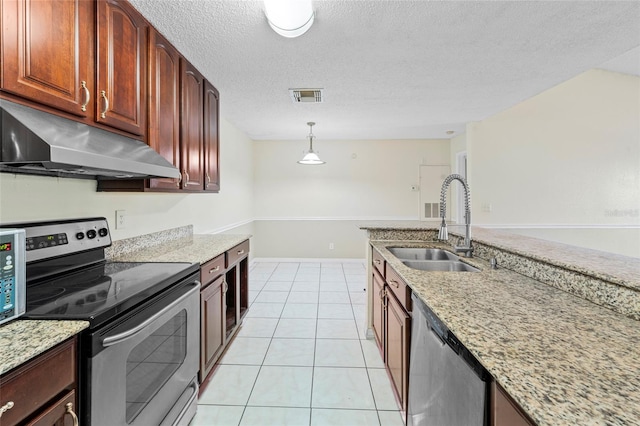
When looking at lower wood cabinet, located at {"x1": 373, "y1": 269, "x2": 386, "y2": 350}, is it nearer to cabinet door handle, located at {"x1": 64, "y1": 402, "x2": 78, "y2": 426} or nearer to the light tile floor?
the light tile floor

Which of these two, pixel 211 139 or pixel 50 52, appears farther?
pixel 211 139

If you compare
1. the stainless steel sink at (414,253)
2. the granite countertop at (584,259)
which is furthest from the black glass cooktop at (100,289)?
the granite countertop at (584,259)

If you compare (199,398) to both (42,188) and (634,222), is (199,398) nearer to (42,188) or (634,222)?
(42,188)

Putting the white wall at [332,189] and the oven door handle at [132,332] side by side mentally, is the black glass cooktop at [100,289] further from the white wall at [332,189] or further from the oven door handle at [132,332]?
the white wall at [332,189]

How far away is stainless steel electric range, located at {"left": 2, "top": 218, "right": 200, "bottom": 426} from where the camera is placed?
3.21 ft

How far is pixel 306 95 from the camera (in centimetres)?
296

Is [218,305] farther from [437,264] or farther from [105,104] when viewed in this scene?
[437,264]

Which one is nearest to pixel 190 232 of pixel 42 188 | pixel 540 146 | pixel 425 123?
pixel 42 188

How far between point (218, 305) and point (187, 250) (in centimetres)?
48

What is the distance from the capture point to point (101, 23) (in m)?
1.37

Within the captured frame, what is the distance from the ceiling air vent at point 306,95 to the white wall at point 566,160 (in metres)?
2.40

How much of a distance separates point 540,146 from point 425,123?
1.62 metres

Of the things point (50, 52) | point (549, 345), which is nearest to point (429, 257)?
point (549, 345)

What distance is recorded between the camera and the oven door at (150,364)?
989 mm
